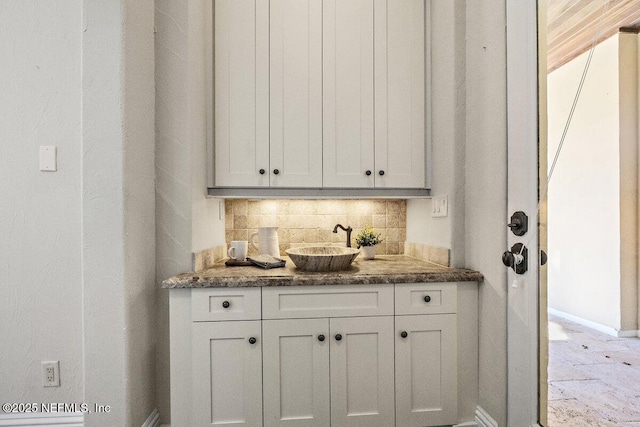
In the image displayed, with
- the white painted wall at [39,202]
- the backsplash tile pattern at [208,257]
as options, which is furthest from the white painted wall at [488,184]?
the white painted wall at [39,202]

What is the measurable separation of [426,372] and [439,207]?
87 centimetres

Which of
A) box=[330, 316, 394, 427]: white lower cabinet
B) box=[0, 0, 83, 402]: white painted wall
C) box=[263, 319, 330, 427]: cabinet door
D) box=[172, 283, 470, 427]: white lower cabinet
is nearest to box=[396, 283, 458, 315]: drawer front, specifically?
box=[172, 283, 470, 427]: white lower cabinet

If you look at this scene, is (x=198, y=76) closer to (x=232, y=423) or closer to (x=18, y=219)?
(x=18, y=219)

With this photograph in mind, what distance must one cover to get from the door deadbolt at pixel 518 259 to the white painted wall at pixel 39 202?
1.98 m

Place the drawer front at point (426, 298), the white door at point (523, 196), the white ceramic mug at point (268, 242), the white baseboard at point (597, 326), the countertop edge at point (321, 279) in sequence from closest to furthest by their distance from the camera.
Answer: the white baseboard at point (597, 326)
the white door at point (523, 196)
the countertop edge at point (321, 279)
the drawer front at point (426, 298)
the white ceramic mug at point (268, 242)

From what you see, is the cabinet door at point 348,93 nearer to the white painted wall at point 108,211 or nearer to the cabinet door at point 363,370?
the cabinet door at point 363,370

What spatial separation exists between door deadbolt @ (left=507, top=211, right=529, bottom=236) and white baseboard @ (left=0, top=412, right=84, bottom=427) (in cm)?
222

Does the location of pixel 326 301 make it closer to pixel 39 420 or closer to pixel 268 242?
pixel 268 242

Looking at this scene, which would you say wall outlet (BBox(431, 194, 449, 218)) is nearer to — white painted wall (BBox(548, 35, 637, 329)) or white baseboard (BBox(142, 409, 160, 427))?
white painted wall (BBox(548, 35, 637, 329))

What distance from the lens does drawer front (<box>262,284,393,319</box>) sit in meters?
1.61

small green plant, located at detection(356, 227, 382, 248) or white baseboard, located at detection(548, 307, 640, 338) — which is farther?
small green plant, located at detection(356, 227, 382, 248)

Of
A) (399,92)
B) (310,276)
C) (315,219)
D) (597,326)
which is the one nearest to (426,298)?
(310,276)

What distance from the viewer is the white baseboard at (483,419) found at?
5.29 ft

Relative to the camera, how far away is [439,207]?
193 centimetres
